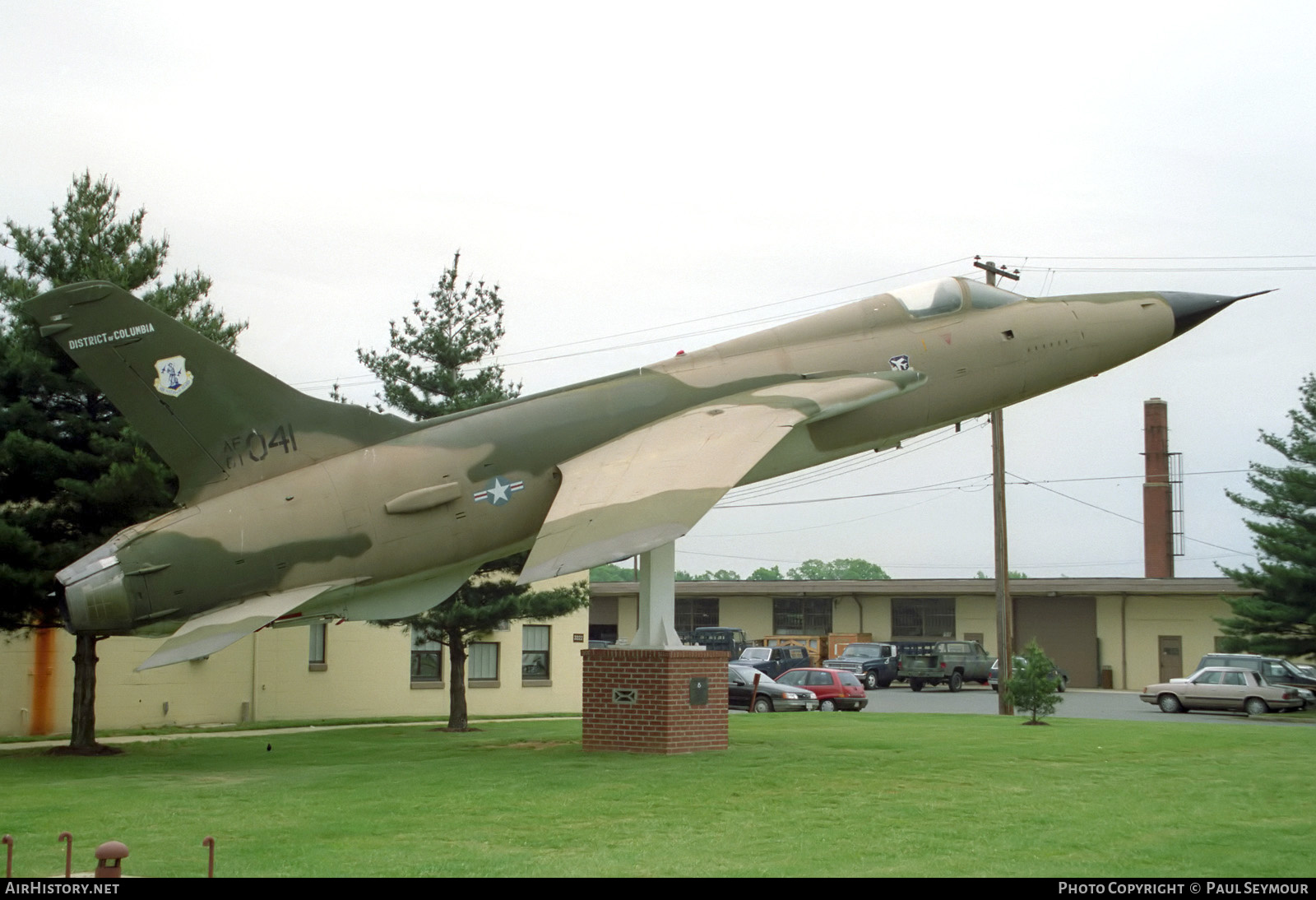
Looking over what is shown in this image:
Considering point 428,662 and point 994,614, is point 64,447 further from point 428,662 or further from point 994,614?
point 994,614

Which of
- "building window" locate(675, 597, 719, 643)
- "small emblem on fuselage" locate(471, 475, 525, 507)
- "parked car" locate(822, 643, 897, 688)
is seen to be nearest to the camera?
"small emblem on fuselage" locate(471, 475, 525, 507)

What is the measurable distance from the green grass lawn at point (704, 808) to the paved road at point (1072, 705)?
46.6 feet

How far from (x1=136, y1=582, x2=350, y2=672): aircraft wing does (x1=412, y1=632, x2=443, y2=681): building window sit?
18.3 meters

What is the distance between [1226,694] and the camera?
34781 mm

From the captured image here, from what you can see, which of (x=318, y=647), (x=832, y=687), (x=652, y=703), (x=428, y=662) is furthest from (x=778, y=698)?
(x=652, y=703)

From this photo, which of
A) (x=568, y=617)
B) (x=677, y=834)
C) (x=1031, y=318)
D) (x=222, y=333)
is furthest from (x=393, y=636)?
(x=677, y=834)

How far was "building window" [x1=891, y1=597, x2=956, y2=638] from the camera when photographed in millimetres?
60906

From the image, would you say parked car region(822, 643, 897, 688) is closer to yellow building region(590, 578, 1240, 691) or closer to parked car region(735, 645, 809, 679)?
parked car region(735, 645, 809, 679)

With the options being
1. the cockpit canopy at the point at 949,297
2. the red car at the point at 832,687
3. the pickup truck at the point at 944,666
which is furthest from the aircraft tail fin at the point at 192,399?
the pickup truck at the point at 944,666

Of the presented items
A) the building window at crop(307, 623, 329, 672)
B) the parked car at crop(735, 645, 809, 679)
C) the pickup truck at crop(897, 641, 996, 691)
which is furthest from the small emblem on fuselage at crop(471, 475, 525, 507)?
the pickup truck at crop(897, 641, 996, 691)

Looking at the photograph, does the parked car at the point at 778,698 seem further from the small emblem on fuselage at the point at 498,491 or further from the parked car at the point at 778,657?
the small emblem on fuselage at the point at 498,491

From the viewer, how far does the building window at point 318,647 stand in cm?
3089

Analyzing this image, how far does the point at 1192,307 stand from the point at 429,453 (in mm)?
11081
